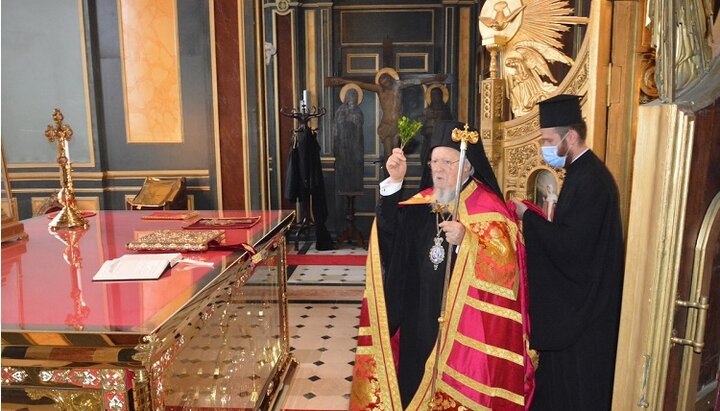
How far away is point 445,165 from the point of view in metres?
2.47

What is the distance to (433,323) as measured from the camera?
262 centimetres

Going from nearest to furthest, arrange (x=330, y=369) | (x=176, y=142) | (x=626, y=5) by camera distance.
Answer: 1. (x=626, y=5)
2. (x=330, y=369)
3. (x=176, y=142)

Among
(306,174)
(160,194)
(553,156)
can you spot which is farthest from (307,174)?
(553,156)

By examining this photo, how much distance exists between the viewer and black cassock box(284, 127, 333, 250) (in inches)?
302

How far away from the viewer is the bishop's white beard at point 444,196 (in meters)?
2.57

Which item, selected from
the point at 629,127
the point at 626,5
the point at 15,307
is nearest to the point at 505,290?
the point at 629,127

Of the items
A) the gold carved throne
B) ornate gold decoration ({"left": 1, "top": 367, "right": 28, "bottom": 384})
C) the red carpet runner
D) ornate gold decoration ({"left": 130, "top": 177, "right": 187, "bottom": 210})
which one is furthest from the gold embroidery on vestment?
the red carpet runner

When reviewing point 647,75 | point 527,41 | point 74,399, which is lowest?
point 74,399

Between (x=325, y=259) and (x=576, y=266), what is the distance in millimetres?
5422

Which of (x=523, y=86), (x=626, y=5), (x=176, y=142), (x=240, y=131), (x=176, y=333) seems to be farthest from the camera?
(x=176, y=142)

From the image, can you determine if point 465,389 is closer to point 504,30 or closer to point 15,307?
point 15,307

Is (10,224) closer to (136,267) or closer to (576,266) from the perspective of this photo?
(136,267)

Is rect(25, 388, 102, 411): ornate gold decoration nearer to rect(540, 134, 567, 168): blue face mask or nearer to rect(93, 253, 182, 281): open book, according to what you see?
rect(93, 253, 182, 281): open book

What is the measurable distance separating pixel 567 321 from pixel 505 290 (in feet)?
1.06
